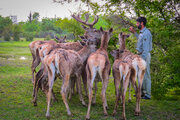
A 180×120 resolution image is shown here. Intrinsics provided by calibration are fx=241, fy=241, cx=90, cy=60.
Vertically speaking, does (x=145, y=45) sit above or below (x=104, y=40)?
below

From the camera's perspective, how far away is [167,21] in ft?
26.8

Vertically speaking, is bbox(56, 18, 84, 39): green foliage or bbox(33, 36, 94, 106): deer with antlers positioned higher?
bbox(56, 18, 84, 39): green foliage

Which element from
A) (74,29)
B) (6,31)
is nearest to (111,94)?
(74,29)

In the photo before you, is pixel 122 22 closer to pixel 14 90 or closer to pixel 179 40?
pixel 179 40

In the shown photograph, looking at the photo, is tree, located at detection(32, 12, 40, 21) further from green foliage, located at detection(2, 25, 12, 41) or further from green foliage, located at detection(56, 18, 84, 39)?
green foliage, located at detection(56, 18, 84, 39)

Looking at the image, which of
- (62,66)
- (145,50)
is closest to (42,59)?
(62,66)

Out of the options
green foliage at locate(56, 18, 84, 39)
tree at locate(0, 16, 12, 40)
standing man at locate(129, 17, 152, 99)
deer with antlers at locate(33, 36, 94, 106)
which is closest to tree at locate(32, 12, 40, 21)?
tree at locate(0, 16, 12, 40)

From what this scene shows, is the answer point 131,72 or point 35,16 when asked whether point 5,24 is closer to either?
point 35,16

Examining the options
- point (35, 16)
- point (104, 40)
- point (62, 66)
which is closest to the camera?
point (62, 66)

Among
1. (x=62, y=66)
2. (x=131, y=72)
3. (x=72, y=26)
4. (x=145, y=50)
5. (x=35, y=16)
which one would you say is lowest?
(x=131, y=72)

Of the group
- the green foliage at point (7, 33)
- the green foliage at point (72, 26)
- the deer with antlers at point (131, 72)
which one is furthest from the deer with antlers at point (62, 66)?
the green foliage at point (7, 33)

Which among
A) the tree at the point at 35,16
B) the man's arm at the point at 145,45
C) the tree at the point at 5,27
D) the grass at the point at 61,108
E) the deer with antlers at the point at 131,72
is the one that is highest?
the tree at the point at 35,16

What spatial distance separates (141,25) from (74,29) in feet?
16.1

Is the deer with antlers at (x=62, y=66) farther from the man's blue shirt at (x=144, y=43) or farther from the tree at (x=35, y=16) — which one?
the tree at (x=35, y=16)
